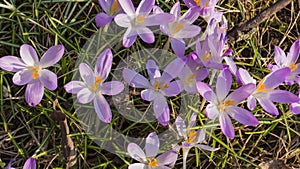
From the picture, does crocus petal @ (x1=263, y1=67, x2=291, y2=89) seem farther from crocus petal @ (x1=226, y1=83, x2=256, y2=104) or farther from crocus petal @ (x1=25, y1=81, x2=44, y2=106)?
crocus petal @ (x1=25, y1=81, x2=44, y2=106)

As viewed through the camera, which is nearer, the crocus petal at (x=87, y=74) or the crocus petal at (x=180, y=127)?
the crocus petal at (x=87, y=74)

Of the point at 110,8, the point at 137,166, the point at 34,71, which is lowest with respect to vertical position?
the point at 137,166

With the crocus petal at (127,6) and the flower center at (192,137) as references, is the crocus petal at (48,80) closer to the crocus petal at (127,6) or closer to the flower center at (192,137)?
the crocus petal at (127,6)

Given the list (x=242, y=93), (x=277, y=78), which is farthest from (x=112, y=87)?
(x=277, y=78)

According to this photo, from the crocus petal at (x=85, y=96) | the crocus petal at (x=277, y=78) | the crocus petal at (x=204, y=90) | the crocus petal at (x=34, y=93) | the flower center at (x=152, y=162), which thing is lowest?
the flower center at (x=152, y=162)

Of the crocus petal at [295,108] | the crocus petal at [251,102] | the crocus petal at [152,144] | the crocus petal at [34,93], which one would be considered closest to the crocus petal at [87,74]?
the crocus petal at [34,93]

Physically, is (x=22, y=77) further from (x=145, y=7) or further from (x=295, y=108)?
(x=295, y=108)

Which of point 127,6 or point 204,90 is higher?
point 127,6

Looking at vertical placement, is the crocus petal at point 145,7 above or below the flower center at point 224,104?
above
